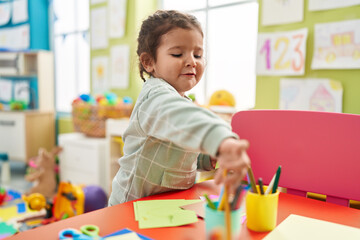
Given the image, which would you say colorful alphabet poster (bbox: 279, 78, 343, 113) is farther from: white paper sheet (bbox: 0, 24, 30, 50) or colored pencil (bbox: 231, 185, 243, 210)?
white paper sheet (bbox: 0, 24, 30, 50)

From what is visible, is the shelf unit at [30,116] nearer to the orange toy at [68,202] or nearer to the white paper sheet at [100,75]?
the white paper sheet at [100,75]

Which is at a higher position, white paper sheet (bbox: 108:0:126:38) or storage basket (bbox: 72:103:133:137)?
white paper sheet (bbox: 108:0:126:38)

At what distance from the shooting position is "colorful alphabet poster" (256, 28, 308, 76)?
163 centimetres

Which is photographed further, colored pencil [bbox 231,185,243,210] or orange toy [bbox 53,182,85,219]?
orange toy [bbox 53,182,85,219]

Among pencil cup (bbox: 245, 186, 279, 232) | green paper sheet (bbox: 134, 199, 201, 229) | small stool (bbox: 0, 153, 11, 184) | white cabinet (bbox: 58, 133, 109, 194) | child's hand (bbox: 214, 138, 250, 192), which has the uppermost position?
child's hand (bbox: 214, 138, 250, 192)

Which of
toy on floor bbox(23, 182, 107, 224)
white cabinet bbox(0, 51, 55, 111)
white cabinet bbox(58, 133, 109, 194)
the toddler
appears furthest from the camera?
white cabinet bbox(0, 51, 55, 111)

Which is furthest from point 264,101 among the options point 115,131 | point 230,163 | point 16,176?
point 16,176

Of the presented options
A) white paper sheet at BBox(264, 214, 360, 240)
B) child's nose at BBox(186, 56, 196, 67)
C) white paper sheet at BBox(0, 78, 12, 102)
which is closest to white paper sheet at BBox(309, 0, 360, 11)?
child's nose at BBox(186, 56, 196, 67)

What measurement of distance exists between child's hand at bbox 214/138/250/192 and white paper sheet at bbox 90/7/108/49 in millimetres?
2605

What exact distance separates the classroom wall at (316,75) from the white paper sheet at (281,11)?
2 centimetres

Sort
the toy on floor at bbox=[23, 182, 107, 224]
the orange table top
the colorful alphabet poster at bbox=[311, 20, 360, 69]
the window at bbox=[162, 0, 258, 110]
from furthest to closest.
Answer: the window at bbox=[162, 0, 258, 110] < the toy on floor at bbox=[23, 182, 107, 224] < the colorful alphabet poster at bbox=[311, 20, 360, 69] < the orange table top

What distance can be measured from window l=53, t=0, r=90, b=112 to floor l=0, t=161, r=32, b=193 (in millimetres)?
745

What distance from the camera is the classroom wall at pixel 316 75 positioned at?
148cm

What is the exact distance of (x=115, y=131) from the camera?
2160 mm
